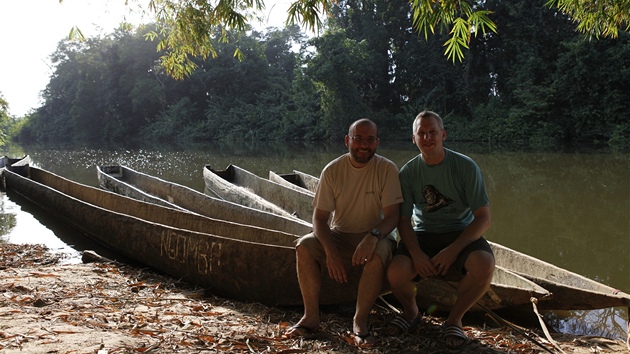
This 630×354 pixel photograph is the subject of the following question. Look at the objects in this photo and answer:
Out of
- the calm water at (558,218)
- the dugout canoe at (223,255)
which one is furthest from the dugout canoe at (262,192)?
the calm water at (558,218)

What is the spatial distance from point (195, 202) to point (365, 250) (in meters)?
5.06

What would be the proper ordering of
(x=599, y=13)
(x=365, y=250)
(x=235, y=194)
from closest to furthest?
1. (x=365, y=250)
2. (x=599, y=13)
3. (x=235, y=194)

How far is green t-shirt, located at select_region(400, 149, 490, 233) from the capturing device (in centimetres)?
305

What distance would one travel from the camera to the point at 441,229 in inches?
125

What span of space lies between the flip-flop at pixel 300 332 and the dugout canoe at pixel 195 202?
5.38ft

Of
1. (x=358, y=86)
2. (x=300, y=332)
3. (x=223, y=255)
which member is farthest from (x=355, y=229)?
(x=358, y=86)

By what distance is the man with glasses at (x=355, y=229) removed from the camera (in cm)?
301

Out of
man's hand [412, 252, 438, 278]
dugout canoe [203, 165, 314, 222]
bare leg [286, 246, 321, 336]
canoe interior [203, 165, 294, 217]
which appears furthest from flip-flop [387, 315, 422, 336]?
dugout canoe [203, 165, 314, 222]

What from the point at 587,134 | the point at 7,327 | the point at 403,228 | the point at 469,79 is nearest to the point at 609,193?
the point at 403,228

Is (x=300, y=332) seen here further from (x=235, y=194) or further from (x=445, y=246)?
(x=235, y=194)

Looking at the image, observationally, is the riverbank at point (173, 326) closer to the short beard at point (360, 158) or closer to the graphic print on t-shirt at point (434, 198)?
the graphic print on t-shirt at point (434, 198)

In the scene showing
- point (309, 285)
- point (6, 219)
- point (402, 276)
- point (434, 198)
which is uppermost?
point (434, 198)

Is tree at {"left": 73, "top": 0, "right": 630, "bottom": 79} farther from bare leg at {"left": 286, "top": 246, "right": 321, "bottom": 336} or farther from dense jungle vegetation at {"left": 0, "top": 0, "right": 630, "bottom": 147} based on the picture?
dense jungle vegetation at {"left": 0, "top": 0, "right": 630, "bottom": 147}

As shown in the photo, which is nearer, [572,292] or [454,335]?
[454,335]
